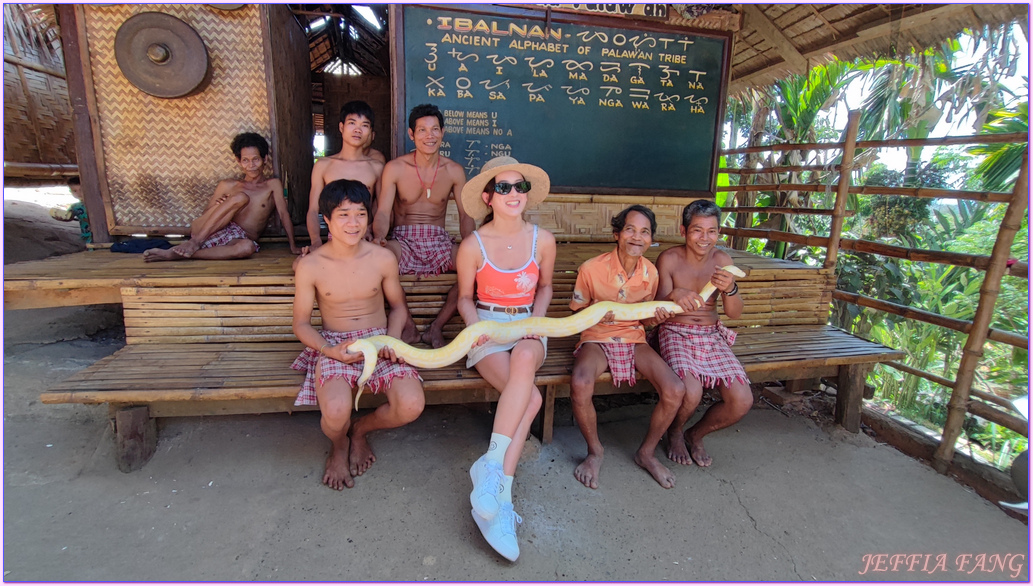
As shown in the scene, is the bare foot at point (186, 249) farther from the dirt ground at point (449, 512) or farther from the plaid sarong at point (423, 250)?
the plaid sarong at point (423, 250)

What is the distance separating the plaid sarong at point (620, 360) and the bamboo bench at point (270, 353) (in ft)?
0.35

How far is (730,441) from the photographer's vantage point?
3.27 meters

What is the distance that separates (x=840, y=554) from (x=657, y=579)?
931 millimetres

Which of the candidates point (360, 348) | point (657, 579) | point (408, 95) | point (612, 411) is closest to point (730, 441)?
point (612, 411)

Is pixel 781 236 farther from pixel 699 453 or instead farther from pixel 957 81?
pixel 699 453

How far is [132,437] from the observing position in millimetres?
2604

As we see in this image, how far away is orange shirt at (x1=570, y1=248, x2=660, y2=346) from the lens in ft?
9.33

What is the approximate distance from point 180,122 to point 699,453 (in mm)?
5010

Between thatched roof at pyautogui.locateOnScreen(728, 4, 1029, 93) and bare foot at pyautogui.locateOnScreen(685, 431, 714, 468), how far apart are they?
344 cm

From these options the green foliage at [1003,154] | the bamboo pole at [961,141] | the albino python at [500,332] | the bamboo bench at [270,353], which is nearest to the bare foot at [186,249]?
Answer: the bamboo bench at [270,353]

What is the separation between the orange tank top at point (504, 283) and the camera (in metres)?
2.70

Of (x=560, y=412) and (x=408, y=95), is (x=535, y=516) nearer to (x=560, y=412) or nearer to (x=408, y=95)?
(x=560, y=412)

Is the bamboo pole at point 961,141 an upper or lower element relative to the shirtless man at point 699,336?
upper

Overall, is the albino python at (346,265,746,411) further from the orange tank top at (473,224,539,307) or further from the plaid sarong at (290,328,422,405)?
the orange tank top at (473,224,539,307)
